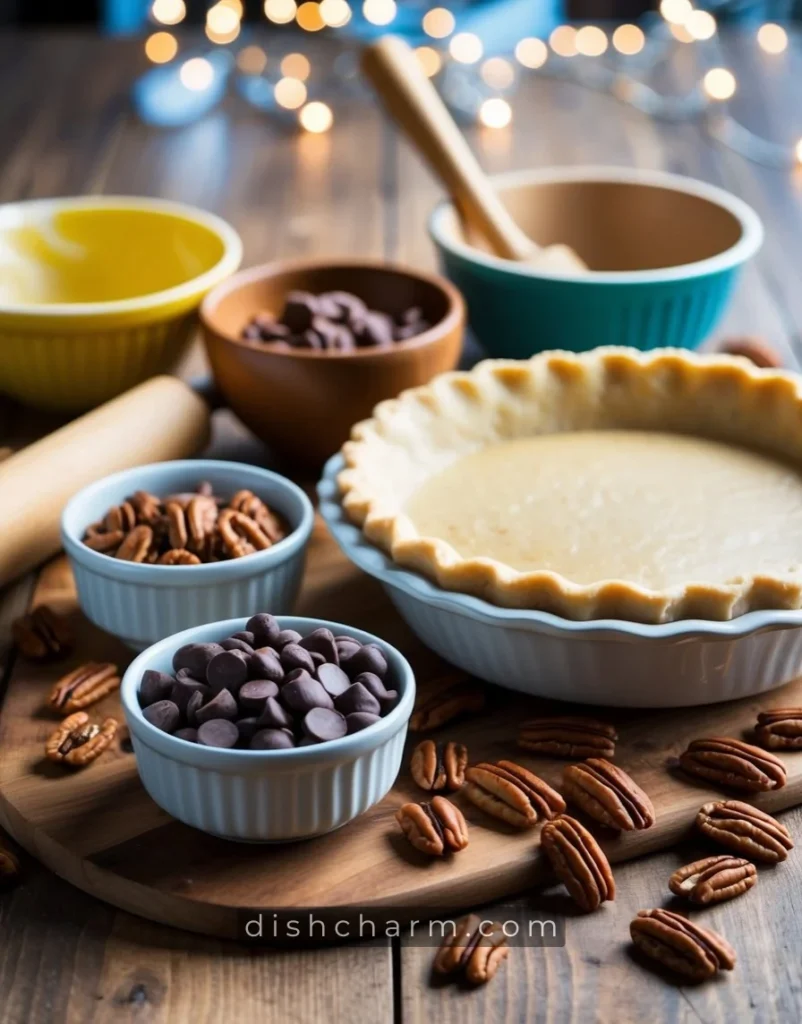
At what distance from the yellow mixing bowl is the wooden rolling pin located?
88mm

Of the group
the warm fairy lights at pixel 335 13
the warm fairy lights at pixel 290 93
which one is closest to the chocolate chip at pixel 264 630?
the warm fairy lights at pixel 290 93

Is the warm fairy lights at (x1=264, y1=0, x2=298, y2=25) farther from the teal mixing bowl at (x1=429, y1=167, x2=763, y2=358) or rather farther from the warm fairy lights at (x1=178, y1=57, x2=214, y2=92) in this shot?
the teal mixing bowl at (x1=429, y1=167, x2=763, y2=358)

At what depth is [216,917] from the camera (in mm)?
1293

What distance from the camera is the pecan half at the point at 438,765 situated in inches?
57.3

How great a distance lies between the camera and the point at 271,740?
1.28 m

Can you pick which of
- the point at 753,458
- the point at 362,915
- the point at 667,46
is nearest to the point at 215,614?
the point at 362,915

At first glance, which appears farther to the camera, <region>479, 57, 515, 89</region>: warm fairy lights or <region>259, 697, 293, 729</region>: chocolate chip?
<region>479, 57, 515, 89</region>: warm fairy lights

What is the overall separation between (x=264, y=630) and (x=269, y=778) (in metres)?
0.18

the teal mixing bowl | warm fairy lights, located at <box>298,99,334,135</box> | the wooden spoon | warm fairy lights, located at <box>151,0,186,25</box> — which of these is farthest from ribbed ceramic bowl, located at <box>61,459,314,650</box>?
warm fairy lights, located at <box>151,0,186,25</box>

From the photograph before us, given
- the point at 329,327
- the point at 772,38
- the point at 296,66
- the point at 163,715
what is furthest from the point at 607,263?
the point at 772,38

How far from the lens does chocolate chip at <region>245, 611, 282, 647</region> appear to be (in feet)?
4.62

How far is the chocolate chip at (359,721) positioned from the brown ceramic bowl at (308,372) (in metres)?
0.81

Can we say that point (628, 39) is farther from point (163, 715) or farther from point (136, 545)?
point (163, 715)

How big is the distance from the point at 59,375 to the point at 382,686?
1056mm
